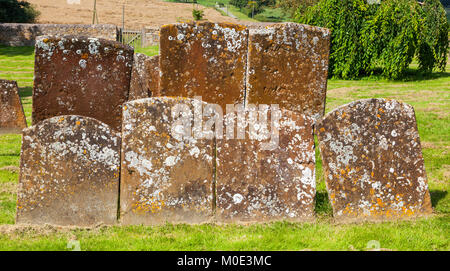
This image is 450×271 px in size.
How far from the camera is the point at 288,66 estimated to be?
6105mm

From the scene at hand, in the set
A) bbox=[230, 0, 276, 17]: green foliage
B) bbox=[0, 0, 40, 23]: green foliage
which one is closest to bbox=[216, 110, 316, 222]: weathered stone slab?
bbox=[0, 0, 40, 23]: green foliage

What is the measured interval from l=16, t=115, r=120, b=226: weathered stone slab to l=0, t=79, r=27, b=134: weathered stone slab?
4895 mm

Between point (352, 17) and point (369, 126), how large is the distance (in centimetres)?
1485

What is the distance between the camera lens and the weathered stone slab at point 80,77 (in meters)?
5.29

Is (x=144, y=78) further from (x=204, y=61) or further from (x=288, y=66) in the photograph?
(x=288, y=66)

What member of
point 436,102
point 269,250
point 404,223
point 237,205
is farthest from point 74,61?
point 436,102

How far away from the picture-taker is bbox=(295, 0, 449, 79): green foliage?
55.2 ft

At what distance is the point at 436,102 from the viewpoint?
11.7 m

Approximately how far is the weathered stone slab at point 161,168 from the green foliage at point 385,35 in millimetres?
14317

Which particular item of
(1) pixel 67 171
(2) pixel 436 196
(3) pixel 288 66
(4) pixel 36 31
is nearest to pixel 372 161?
(2) pixel 436 196

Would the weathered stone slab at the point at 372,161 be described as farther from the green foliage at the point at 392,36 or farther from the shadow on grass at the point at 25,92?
the green foliage at the point at 392,36

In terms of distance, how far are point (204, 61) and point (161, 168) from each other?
1.95 m

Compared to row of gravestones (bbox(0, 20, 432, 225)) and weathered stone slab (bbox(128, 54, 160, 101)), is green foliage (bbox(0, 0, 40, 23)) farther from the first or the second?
row of gravestones (bbox(0, 20, 432, 225))
